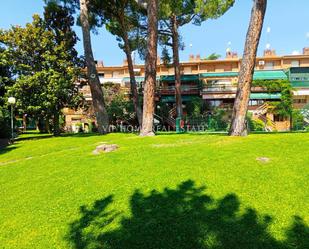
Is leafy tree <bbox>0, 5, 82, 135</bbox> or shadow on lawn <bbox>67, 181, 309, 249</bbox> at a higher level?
leafy tree <bbox>0, 5, 82, 135</bbox>

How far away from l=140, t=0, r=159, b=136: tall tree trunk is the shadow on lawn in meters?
7.86

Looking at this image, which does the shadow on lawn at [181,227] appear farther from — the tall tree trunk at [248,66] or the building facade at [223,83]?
the building facade at [223,83]

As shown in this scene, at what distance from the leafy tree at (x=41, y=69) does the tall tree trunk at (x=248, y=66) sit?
44.6 ft

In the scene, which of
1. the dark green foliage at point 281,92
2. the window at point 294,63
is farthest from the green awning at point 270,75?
the window at point 294,63

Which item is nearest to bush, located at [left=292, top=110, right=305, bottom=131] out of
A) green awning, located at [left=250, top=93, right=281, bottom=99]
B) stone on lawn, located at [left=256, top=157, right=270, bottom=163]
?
green awning, located at [left=250, top=93, right=281, bottom=99]

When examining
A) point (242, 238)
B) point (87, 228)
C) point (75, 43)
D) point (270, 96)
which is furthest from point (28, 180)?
point (270, 96)

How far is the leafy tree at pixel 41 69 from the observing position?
20562mm

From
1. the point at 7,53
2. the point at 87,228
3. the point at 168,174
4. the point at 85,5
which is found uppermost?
the point at 85,5

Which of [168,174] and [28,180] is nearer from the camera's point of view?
[168,174]

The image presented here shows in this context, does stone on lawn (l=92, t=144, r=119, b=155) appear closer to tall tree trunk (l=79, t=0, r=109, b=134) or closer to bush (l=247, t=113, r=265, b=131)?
tall tree trunk (l=79, t=0, r=109, b=134)

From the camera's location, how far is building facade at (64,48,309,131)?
33594 mm

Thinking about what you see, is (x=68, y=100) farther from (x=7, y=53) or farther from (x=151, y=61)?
(x=151, y=61)

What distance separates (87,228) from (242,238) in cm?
241

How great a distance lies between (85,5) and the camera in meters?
20.3
